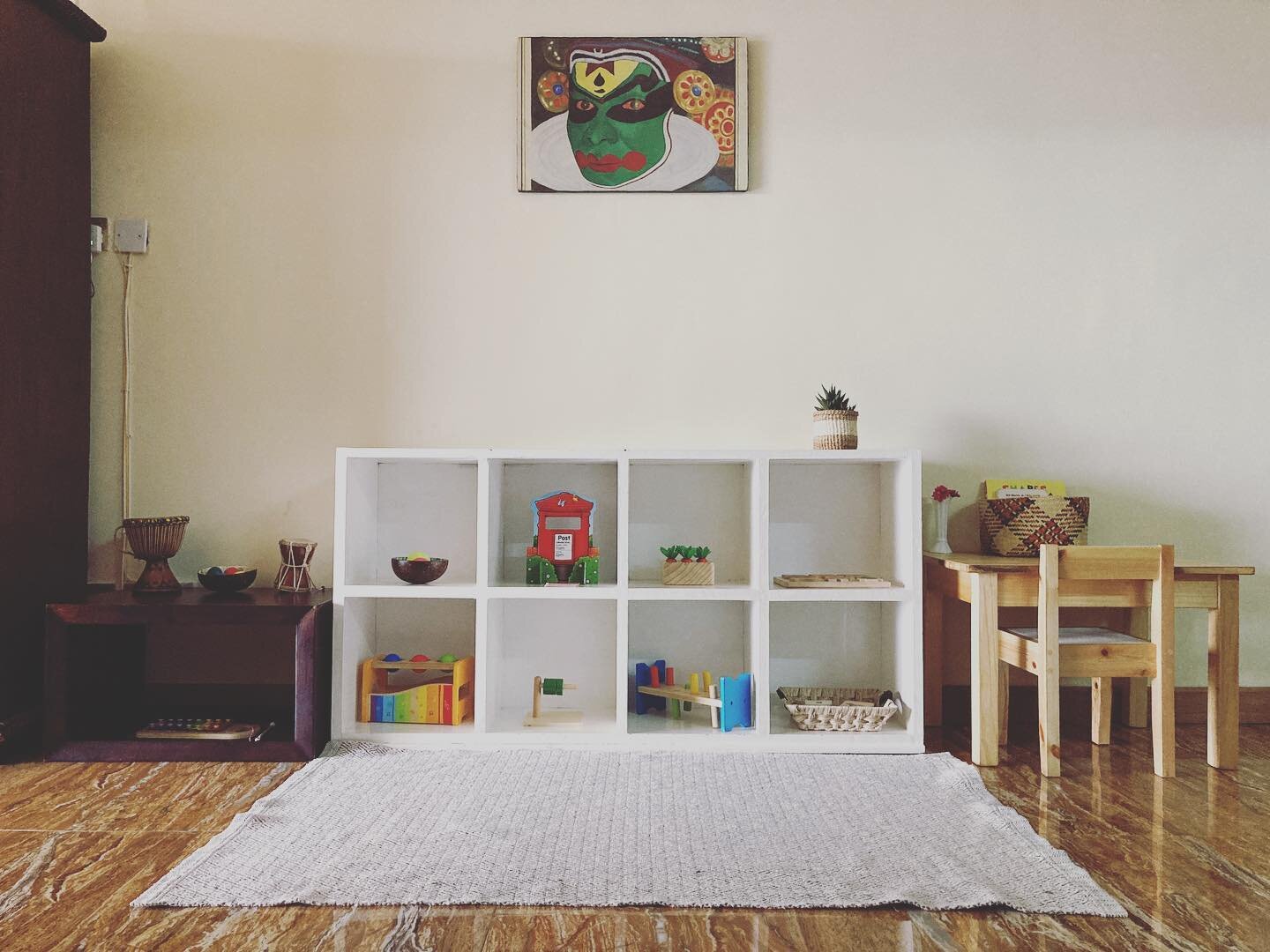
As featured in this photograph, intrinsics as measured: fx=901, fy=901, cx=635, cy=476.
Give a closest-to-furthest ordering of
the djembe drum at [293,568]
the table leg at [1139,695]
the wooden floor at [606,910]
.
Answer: the wooden floor at [606,910]
the djembe drum at [293,568]
the table leg at [1139,695]

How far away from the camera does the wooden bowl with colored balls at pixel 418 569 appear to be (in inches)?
98.1

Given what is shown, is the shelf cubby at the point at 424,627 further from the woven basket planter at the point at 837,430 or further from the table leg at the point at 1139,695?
the table leg at the point at 1139,695

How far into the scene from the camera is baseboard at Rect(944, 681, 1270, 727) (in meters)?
2.82

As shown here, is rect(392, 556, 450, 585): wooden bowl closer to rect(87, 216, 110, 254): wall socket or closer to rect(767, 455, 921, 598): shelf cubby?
rect(767, 455, 921, 598): shelf cubby

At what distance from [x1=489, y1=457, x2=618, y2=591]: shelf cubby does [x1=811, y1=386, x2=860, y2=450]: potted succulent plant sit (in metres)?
0.64

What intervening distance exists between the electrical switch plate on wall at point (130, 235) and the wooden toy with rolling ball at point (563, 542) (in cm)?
153

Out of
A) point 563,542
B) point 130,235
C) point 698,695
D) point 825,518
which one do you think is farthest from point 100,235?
point 825,518

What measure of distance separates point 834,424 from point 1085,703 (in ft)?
4.01

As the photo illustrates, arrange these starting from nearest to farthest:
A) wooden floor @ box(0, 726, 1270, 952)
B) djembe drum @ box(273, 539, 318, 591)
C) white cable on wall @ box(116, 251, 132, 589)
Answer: wooden floor @ box(0, 726, 1270, 952)
djembe drum @ box(273, 539, 318, 591)
white cable on wall @ box(116, 251, 132, 589)

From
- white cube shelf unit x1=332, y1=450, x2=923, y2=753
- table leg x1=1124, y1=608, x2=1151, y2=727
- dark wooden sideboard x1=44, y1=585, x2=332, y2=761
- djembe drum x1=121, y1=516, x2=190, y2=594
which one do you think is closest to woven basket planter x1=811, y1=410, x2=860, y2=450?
white cube shelf unit x1=332, y1=450, x2=923, y2=753

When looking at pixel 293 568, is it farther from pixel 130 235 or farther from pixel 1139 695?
pixel 1139 695

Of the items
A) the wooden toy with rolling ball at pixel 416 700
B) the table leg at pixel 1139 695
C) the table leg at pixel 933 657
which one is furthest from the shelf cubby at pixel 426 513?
the table leg at pixel 1139 695

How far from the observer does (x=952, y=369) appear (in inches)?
113

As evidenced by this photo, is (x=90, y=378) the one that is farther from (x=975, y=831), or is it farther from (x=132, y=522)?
(x=975, y=831)
